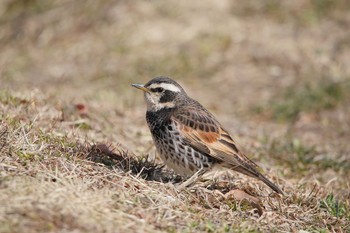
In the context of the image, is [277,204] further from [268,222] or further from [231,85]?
[231,85]

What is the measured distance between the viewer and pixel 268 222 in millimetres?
6770

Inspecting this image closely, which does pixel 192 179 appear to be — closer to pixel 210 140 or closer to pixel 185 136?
pixel 185 136

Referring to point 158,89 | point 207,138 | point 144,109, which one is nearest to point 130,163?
point 207,138

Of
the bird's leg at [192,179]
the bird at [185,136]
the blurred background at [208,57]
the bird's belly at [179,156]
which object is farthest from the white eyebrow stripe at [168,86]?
the blurred background at [208,57]

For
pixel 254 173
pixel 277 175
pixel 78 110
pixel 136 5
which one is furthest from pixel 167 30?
pixel 254 173

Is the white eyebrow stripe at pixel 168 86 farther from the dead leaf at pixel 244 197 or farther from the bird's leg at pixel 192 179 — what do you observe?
the dead leaf at pixel 244 197

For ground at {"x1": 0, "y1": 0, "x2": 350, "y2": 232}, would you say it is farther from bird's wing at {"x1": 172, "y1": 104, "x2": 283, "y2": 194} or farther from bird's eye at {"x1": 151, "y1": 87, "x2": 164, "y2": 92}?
bird's eye at {"x1": 151, "y1": 87, "x2": 164, "y2": 92}

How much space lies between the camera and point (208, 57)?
50.1 ft

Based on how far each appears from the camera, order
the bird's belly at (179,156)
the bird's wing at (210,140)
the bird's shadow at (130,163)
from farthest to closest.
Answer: the bird's wing at (210,140)
the bird's belly at (179,156)
the bird's shadow at (130,163)

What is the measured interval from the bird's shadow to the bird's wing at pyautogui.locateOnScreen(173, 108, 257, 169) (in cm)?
45

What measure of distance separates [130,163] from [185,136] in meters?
0.65

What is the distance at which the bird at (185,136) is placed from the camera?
749 centimetres

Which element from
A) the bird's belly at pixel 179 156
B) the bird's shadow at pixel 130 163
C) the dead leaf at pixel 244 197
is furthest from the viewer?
the bird's belly at pixel 179 156

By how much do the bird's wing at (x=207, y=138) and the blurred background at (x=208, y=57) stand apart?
3256 millimetres
